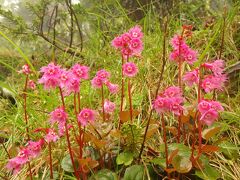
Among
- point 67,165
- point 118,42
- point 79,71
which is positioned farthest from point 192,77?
point 67,165

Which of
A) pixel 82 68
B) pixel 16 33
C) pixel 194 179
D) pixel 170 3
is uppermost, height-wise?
pixel 170 3

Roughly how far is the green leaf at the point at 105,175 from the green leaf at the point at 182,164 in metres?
0.26

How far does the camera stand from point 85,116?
1.26 metres

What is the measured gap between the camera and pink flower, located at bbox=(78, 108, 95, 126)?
1249mm

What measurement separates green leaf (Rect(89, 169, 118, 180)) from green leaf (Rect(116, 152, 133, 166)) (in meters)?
0.06

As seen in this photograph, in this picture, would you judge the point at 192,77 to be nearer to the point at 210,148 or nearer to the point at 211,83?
the point at 211,83

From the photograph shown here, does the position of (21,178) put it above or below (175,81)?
below

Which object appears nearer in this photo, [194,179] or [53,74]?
[53,74]

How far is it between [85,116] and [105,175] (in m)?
0.31

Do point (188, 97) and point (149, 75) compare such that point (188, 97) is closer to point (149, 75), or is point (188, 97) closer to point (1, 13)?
point (149, 75)

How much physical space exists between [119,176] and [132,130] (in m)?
0.21

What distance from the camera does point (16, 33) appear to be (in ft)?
11.3

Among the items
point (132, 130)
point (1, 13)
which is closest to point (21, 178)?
point (132, 130)

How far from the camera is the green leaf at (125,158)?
1.41m
